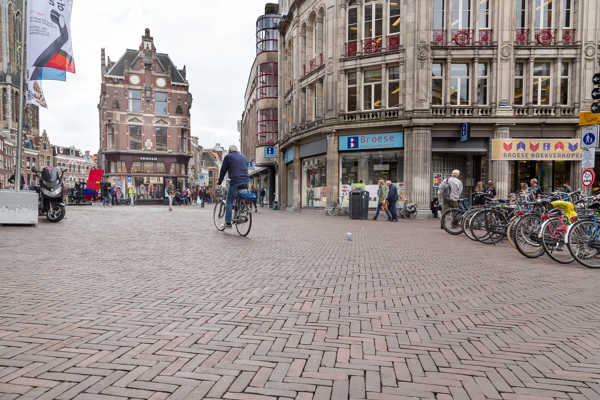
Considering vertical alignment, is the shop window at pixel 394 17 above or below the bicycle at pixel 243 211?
above

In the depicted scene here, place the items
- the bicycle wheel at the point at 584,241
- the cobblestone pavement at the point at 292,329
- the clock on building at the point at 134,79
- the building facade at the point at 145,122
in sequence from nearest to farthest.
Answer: the cobblestone pavement at the point at 292,329
the bicycle wheel at the point at 584,241
the building facade at the point at 145,122
the clock on building at the point at 134,79

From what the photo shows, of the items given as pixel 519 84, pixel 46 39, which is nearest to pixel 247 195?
pixel 46 39

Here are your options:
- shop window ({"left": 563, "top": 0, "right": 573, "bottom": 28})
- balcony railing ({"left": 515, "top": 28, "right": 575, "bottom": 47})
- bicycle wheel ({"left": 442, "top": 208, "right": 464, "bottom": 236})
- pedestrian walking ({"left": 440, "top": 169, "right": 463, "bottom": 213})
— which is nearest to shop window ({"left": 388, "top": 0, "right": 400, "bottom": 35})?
balcony railing ({"left": 515, "top": 28, "right": 575, "bottom": 47})

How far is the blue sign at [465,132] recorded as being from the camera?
18.4 metres

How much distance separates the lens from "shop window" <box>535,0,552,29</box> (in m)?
18.9

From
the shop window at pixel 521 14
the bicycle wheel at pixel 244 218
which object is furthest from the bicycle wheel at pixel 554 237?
the shop window at pixel 521 14

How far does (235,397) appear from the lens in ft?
6.88

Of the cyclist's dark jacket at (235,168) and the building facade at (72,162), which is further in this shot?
the building facade at (72,162)

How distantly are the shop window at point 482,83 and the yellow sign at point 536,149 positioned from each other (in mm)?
2200

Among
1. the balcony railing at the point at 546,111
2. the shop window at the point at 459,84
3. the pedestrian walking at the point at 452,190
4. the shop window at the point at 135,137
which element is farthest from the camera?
the shop window at the point at 135,137

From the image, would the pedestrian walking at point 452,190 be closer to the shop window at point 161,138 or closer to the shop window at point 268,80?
the shop window at point 268,80

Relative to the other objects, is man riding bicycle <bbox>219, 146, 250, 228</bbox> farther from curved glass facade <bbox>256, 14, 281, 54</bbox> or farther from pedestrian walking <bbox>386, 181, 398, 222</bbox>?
curved glass facade <bbox>256, 14, 281, 54</bbox>

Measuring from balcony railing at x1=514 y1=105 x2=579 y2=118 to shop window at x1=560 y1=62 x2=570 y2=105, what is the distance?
1.55ft

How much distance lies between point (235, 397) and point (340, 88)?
20181mm
